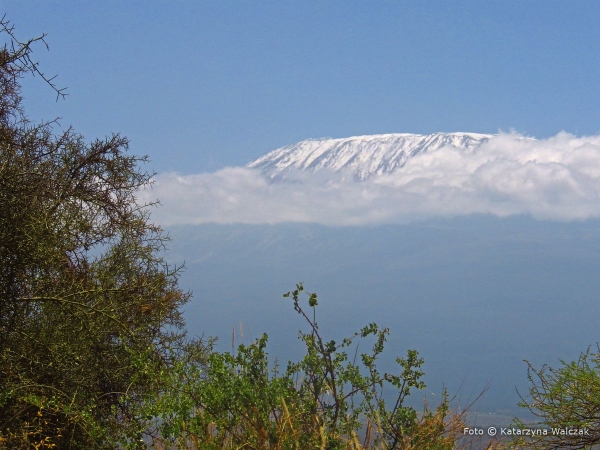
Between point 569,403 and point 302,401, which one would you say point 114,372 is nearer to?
point 302,401

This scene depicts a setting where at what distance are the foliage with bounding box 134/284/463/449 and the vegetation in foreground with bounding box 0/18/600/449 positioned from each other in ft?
0.05

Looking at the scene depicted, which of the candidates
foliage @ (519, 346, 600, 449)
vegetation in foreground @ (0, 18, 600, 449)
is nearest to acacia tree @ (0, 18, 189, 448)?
vegetation in foreground @ (0, 18, 600, 449)

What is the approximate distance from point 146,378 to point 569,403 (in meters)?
5.29

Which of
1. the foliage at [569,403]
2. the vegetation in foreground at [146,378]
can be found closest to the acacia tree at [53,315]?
the vegetation in foreground at [146,378]

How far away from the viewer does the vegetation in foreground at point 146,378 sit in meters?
6.37

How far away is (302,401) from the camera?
6516 millimetres

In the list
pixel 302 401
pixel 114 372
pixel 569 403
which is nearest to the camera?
pixel 302 401

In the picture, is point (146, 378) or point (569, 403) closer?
point (569, 403)

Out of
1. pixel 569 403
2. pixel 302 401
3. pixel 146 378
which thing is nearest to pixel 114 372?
pixel 146 378

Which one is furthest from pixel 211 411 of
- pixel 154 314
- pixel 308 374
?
pixel 154 314

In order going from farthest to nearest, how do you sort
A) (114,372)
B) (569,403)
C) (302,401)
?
(114,372)
(569,403)
(302,401)

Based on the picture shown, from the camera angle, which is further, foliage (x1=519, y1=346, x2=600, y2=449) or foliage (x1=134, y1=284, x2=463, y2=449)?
foliage (x1=519, y1=346, x2=600, y2=449)

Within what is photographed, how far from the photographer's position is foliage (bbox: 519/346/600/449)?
6633 mm

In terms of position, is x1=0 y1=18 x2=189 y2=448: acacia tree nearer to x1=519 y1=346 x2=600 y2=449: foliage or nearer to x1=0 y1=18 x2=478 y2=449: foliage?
x1=0 y1=18 x2=478 y2=449: foliage
